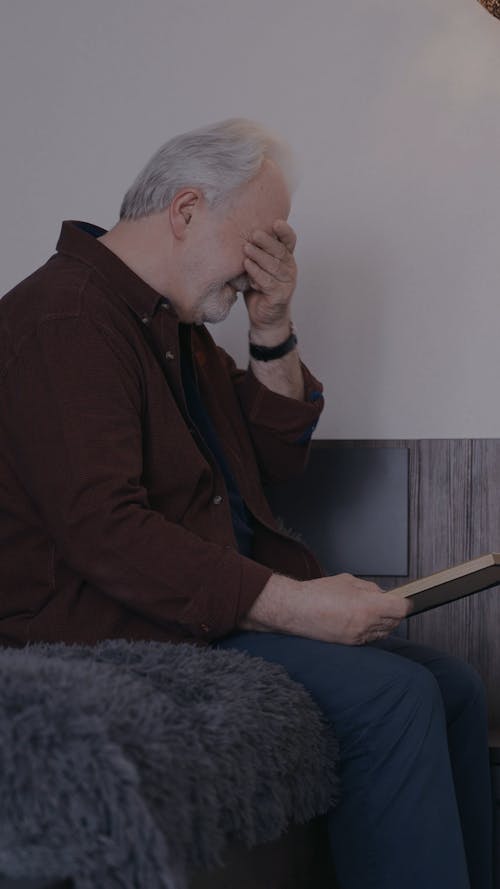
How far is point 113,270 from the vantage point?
1.41 meters

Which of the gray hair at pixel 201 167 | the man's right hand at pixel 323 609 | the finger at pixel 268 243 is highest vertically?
the gray hair at pixel 201 167

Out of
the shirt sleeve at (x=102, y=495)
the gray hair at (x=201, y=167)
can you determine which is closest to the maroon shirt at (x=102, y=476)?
the shirt sleeve at (x=102, y=495)

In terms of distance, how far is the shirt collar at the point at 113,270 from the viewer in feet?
4.60

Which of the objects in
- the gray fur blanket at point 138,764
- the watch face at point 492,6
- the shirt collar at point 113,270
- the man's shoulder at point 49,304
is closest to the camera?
the gray fur blanket at point 138,764

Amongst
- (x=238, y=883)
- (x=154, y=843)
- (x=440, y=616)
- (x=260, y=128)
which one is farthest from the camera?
(x=440, y=616)

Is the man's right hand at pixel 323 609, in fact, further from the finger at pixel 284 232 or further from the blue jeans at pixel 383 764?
the finger at pixel 284 232

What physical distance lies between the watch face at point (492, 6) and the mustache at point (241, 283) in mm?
693

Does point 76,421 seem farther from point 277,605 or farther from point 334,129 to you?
point 334,129

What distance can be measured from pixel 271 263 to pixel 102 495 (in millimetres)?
508

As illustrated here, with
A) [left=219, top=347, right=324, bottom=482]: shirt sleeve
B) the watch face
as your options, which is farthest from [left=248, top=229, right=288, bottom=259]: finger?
the watch face

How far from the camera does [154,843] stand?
830 mm

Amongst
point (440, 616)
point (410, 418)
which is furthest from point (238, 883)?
point (410, 418)

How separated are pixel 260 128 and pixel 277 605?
2.26 ft

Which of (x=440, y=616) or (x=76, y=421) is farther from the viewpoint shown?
(x=440, y=616)
